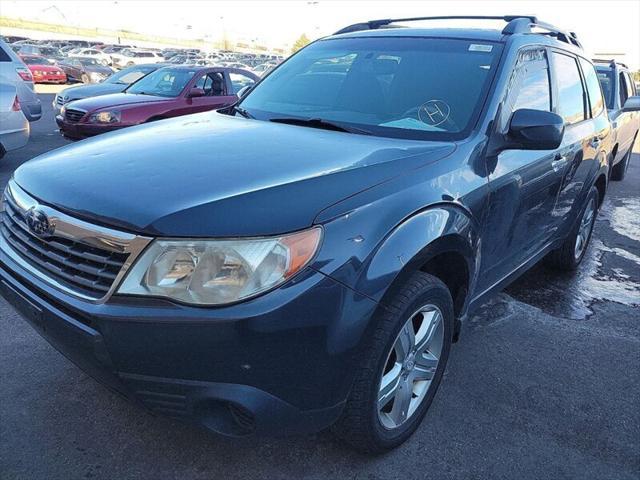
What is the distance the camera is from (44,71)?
80.2 ft

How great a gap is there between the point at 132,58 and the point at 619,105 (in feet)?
104

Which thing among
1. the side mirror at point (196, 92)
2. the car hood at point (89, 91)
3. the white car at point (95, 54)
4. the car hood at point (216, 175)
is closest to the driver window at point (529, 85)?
the car hood at point (216, 175)

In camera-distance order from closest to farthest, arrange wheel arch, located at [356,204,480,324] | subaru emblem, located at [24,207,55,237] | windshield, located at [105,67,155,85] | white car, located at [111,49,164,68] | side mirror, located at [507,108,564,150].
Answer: wheel arch, located at [356,204,480,324] → subaru emblem, located at [24,207,55,237] → side mirror, located at [507,108,564,150] → windshield, located at [105,67,155,85] → white car, located at [111,49,164,68]

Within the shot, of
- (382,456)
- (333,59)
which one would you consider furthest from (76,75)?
(382,456)

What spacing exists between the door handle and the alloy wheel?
1497 millimetres

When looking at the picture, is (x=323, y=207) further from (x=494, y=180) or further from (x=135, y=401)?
(x=494, y=180)

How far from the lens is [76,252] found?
1872mm

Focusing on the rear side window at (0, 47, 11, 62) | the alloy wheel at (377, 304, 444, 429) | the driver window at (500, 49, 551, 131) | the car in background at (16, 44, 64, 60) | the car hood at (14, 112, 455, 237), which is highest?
the driver window at (500, 49, 551, 131)

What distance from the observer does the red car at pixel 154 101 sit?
8109 mm

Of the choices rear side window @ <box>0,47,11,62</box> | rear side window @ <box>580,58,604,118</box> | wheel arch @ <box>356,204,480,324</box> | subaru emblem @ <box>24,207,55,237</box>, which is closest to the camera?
wheel arch @ <box>356,204,480,324</box>

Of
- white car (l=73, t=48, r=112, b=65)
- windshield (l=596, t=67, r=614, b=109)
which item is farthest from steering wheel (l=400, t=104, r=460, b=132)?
white car (l=73, t=48, r=112, b=65)

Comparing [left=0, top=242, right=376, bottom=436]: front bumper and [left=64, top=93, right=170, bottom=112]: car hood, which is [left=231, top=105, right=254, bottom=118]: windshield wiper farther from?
[left=64, top=93, right=170, bottom=112]: car hood

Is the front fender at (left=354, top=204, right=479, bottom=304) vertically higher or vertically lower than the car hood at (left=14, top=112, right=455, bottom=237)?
lower

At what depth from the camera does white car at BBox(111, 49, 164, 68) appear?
1296 inches
